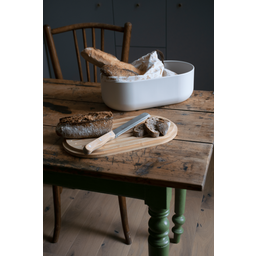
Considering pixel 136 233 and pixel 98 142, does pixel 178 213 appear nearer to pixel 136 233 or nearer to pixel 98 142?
pixel 136 233

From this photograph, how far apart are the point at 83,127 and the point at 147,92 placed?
0.94 ft

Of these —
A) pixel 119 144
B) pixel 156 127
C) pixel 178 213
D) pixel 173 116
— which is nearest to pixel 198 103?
pixel 173 116

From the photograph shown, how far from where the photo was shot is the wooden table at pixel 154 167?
643mm

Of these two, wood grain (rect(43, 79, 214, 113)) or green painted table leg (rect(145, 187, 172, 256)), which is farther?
wood grain (rect(43, 79, 214, 113))

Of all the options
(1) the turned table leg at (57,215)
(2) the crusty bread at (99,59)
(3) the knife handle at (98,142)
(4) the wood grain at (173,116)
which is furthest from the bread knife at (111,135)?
(1) the turned table leg at (57,215)

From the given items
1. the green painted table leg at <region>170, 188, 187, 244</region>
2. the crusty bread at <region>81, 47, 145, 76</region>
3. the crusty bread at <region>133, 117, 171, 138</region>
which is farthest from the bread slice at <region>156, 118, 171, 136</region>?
the green painted table leg at <region>170, 188, 187, 244</region>

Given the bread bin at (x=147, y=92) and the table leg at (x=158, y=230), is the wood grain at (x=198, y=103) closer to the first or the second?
the bread bin at (x=147, y=92)

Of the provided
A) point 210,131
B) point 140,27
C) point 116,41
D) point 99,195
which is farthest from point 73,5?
point 210,131

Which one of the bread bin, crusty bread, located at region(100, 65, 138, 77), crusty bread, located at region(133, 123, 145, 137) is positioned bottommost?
crusty bread, located at region(133, 123, 145, 137)

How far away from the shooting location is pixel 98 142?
28.8 inches

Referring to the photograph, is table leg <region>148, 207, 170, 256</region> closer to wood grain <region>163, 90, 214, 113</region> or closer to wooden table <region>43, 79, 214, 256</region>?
wooden table <region>43, 79, 214, 256</region>

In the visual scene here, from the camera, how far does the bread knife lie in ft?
2.31

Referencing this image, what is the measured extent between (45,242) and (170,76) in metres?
1.17

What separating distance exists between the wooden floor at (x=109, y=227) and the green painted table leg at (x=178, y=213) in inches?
2.9
